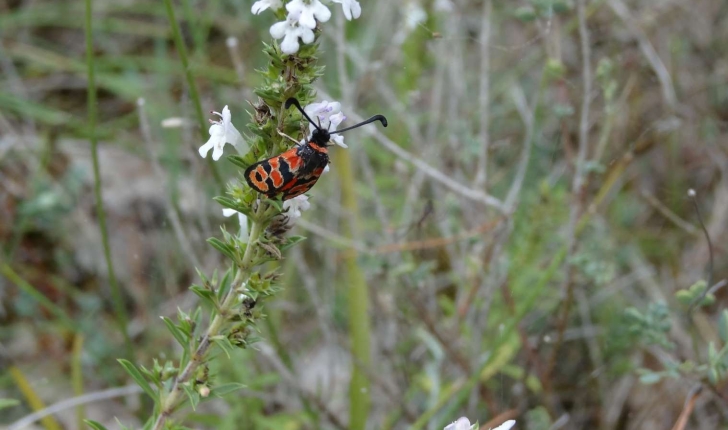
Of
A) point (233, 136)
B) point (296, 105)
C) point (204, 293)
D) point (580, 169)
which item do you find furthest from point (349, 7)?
point (580, 169)

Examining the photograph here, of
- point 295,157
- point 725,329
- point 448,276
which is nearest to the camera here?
point 295,157

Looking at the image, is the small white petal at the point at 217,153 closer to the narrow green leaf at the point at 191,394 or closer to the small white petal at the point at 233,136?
the small white petal at the point at 233,136

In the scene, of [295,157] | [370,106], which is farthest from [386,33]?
[295,157]

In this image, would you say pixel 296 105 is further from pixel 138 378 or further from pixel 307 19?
pixel 138 378

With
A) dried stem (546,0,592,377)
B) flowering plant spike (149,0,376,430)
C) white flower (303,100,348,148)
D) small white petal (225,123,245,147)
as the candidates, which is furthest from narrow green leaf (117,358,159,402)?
dried stem (546,0,592,377)

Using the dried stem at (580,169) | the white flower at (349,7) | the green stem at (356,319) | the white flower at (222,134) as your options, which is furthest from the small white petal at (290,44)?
the green stem at (356,319)

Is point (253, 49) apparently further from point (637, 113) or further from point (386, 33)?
point (637, 113)

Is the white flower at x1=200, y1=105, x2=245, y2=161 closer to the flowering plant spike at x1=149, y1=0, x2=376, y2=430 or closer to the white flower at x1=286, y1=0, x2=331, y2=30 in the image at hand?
the flowering plant spike at x1=149, y1=0, x2=376, y2=430
